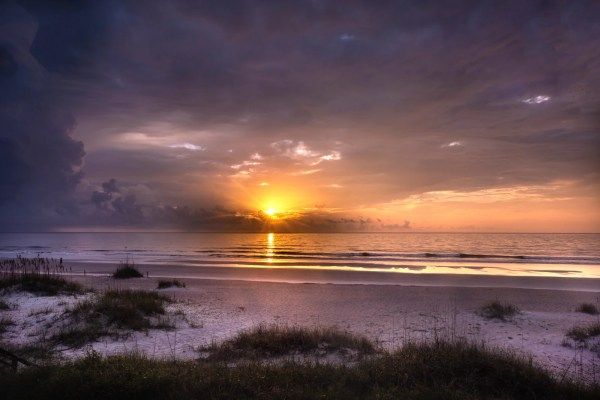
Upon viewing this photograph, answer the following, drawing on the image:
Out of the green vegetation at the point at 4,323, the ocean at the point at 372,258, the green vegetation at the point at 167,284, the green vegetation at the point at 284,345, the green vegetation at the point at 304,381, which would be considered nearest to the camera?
the green vegetation at the point at 304,381

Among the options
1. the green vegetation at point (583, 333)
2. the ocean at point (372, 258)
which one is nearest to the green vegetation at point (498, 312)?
the green vegetation at point (583, 333)

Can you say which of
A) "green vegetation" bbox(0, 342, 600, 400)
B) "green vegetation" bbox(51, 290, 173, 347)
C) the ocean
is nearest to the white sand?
"green vegetation" bbox(51, 290, 173, 347)

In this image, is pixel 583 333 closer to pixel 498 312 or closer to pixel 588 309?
pixel 498 312

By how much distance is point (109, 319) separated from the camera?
14.0 metres

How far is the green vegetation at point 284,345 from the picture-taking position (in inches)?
437

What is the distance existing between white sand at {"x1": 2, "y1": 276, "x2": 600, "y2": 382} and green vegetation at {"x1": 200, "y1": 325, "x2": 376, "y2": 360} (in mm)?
1053

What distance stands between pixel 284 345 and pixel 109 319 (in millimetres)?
6485

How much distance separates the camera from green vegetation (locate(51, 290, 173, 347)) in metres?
12.7

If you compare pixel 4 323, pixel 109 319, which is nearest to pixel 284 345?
pixel 109 319

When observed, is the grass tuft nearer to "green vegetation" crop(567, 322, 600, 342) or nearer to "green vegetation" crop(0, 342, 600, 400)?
"green vegetation" crop(0, 342, 600, 400)

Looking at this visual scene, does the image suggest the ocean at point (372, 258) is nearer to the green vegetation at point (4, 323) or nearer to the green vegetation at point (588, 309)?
the green vegetation at point (588, 309)

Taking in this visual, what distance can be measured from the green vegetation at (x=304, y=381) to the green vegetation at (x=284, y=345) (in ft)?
6.22

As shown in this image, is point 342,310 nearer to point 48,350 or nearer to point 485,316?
point 485,316

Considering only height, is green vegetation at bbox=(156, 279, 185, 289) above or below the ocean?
above
